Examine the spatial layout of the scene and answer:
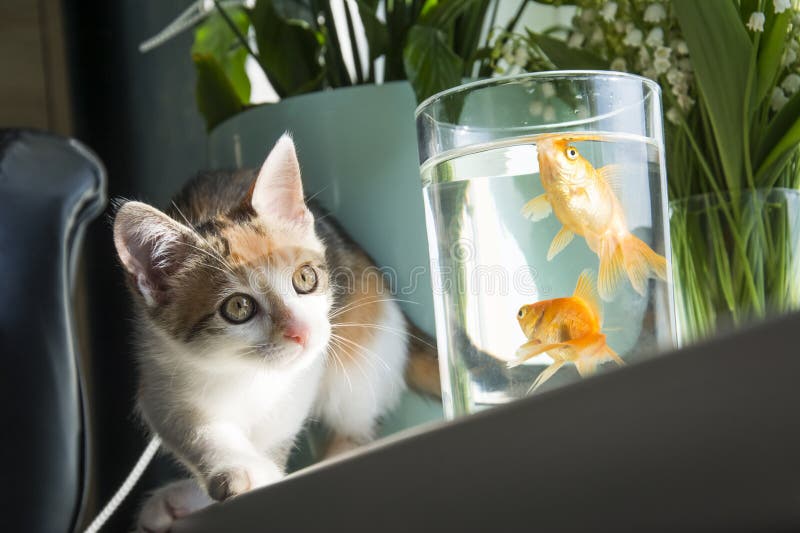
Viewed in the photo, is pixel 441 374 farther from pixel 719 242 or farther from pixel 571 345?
pixel 719 242

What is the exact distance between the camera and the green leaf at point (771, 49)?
59cm

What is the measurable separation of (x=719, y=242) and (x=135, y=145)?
708mm

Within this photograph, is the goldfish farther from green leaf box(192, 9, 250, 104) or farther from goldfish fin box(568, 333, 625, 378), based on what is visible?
green leaf box(192, 9, 250, 104)

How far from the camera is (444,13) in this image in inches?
26.3

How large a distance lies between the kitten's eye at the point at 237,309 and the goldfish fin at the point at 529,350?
0.58 ft

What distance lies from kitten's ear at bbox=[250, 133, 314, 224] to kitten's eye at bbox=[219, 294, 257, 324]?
61mm

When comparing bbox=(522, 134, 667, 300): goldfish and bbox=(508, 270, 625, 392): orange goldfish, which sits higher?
bbox=(522, 134, 667, 300): goldfish

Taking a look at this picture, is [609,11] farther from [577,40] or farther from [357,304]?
[357,304]

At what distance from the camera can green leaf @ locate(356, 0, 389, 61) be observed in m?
0.65

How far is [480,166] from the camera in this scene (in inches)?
21.1

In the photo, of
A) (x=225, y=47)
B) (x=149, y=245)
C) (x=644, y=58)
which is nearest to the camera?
(x=149, y=245)

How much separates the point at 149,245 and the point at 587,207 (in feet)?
0.94

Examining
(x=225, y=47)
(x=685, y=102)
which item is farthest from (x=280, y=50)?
(x=685, y=102)

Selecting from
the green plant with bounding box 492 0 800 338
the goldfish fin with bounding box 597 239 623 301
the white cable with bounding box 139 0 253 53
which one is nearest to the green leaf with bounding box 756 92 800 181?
the green plant with bounding box 492 0 800 338
